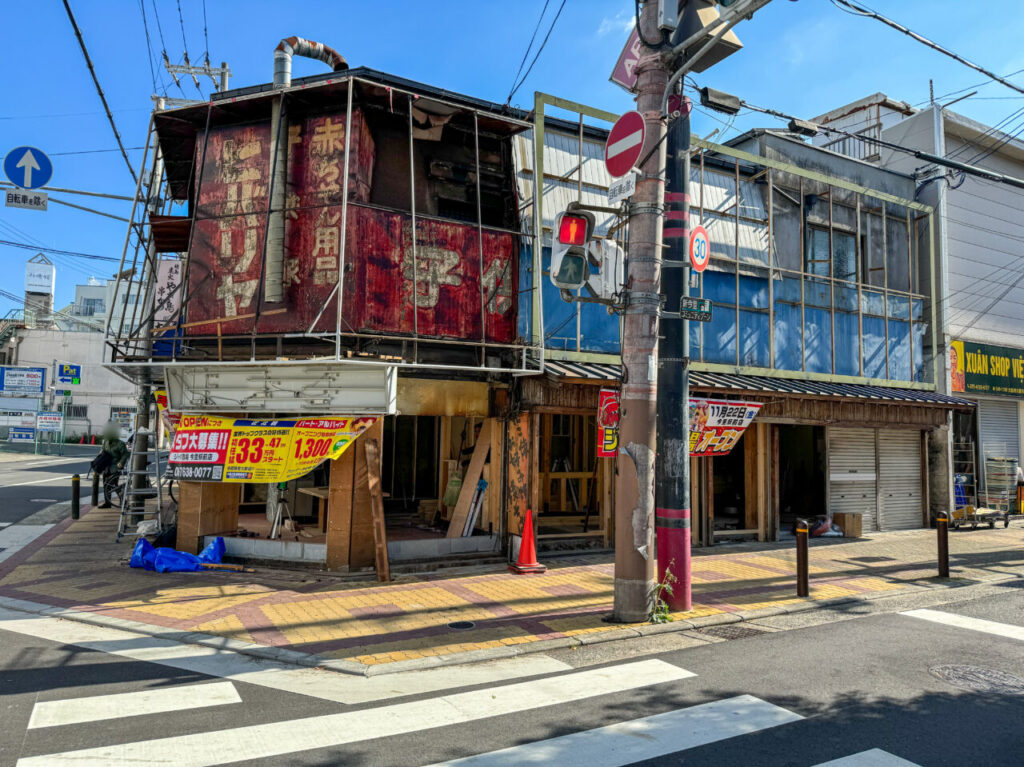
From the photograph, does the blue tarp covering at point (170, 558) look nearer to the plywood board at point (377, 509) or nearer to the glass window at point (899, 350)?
the plywood board at point (377, 509)

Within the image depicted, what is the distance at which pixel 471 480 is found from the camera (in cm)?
1224

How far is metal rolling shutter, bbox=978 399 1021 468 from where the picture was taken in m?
19.1

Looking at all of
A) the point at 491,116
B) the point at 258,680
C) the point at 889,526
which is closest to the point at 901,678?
the point at 258,680

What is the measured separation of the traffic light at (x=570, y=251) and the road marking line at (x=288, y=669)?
13.3 feet

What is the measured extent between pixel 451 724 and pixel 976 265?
65.7 feet

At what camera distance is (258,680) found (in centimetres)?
601

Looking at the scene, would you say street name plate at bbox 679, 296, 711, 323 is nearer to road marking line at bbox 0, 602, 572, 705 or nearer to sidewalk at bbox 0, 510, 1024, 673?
sidewalk at bbox 0, 510, 1024, 673

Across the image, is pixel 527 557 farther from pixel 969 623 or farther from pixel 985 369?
pixel 985 369

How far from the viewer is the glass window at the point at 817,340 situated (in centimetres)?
1550

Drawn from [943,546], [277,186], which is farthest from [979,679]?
[277,186]

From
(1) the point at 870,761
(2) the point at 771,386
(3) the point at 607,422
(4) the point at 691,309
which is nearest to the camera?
(1) the point at 870,761

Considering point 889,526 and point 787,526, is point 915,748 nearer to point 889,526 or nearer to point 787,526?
point 787,526

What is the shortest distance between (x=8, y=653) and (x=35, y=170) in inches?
338

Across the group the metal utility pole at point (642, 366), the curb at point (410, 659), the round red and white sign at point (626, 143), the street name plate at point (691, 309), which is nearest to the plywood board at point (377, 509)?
the curb at point (410, 659)
